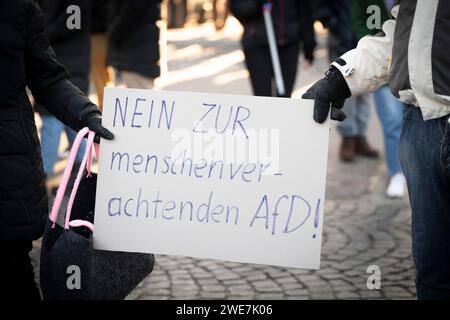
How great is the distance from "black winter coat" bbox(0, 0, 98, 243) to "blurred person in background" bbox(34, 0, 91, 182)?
94.2 inches

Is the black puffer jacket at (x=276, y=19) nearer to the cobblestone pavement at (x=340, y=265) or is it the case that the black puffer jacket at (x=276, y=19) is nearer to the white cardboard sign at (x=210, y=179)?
the cobblestone pavement at (x=340, y=265)

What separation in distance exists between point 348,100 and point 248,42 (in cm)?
121

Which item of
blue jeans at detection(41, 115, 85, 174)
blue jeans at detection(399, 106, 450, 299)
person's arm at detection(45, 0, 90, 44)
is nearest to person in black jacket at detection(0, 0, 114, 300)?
blue jeans at detection(399, 106, 450, 299)

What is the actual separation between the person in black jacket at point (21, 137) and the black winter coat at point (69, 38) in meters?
2.54

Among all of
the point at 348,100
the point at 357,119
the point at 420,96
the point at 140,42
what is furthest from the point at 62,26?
the point at 420,96

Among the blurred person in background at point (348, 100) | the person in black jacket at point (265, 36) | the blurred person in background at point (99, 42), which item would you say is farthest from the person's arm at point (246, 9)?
the blurred person in background at point (99, 42)

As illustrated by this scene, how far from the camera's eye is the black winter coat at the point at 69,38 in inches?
197

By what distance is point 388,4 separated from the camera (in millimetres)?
5137

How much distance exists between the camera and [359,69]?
101 inches

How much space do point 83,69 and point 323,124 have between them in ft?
10.3
